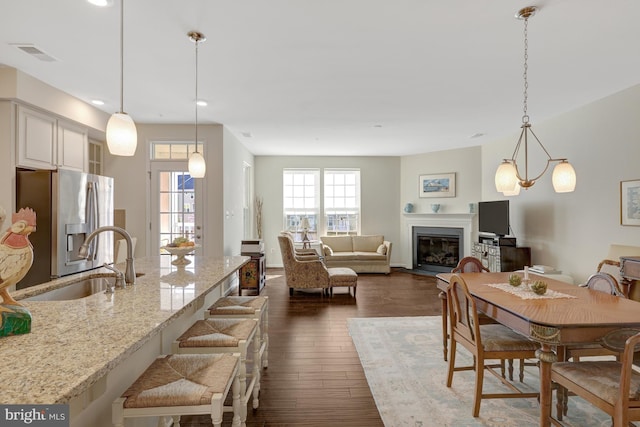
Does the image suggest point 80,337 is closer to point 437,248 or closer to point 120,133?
point 120,133

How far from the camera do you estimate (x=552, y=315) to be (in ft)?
6.29

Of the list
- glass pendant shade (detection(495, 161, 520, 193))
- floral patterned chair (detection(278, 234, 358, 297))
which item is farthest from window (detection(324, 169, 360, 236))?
glass pendant shade (detection(495, 161, 520, 193))

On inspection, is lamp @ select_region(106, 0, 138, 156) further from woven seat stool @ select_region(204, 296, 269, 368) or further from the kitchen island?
woven seat stool @ select_region(204, 296, 269, 368)

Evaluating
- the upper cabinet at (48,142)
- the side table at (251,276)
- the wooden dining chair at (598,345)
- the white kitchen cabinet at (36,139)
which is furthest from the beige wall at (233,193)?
the wooden dining chair at (598,345)

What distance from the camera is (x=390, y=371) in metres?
2.87

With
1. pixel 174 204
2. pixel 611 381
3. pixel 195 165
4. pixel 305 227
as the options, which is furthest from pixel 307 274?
pixel 611 381

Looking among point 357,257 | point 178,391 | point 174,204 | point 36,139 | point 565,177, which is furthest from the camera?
point 357,257

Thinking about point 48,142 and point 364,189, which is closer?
point 48,142

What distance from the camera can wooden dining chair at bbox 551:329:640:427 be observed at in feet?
5.00

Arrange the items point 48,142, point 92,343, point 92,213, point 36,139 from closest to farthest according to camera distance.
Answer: point 92,343
point 36,139
point 48,142
point 92,213

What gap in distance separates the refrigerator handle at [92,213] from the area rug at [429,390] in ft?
10.3

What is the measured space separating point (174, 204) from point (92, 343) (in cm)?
441

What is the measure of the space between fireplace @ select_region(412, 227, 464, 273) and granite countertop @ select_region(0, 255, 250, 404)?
6.27 m

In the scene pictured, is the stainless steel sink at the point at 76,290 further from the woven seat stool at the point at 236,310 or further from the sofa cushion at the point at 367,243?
the sofa cushion at the point at 367,243
